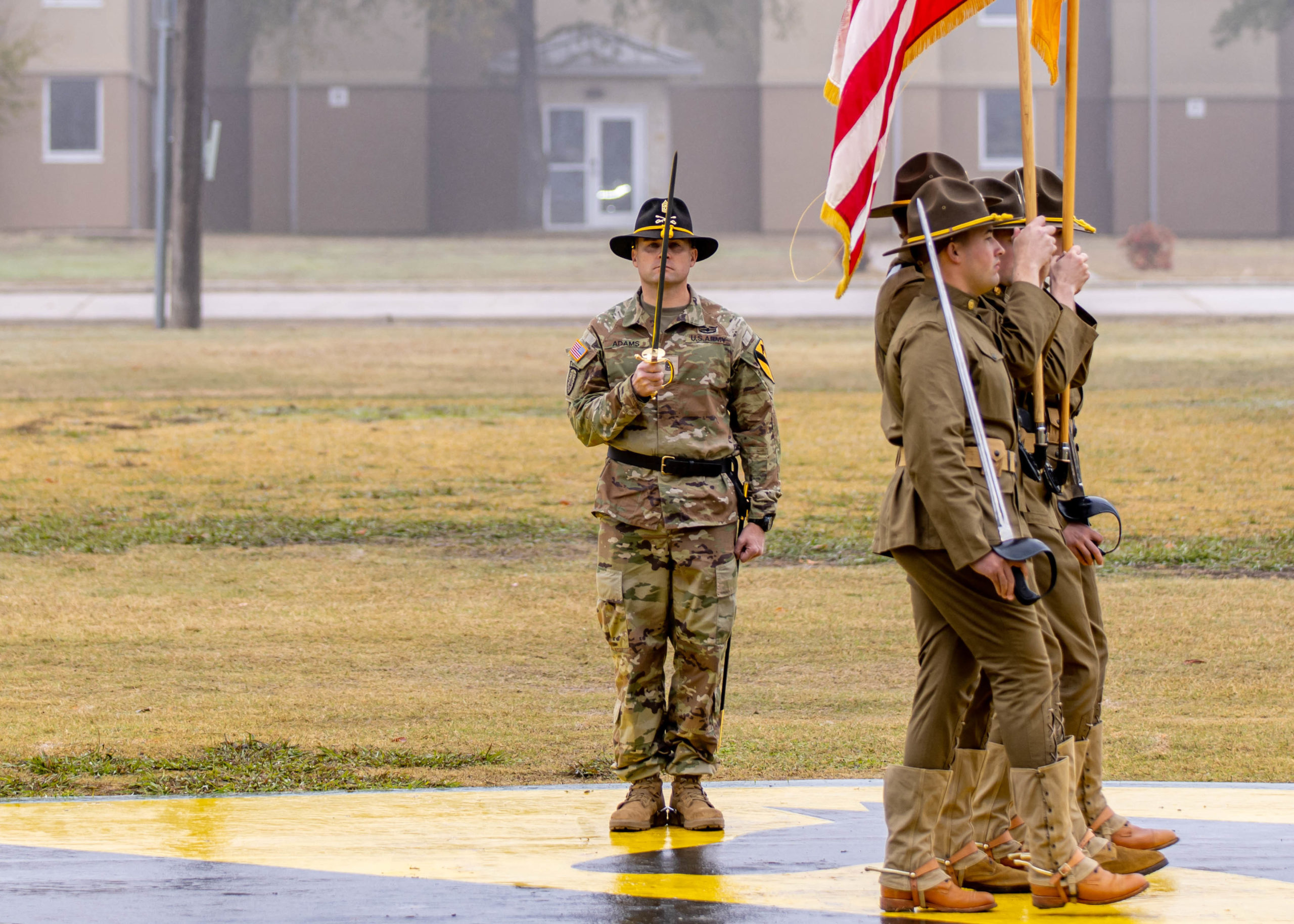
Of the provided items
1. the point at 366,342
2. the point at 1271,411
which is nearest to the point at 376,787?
the point at 1271,411

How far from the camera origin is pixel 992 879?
4535 millimetres

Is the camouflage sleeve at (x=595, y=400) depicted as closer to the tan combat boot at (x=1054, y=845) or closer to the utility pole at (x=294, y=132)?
the tan combat boot at (x=1054, y=845)

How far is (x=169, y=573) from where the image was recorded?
35.3 ft

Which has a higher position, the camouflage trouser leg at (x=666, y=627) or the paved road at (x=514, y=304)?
the paved road at (x=514, y=304)

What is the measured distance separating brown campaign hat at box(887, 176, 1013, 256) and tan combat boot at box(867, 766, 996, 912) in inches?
53.7

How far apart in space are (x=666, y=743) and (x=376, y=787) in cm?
125

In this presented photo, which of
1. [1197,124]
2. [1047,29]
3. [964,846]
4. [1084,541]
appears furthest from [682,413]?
[1197,124]

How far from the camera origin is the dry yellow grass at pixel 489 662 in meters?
6.76

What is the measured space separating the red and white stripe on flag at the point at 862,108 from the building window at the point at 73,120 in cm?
3784

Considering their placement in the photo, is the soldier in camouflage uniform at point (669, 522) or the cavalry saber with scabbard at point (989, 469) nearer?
the cavalry saber with scabbard at point (989, 469)

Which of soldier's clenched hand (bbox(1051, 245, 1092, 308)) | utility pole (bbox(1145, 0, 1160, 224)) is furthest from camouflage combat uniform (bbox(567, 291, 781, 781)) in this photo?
utility pole (bbox(1145, 0, 1160, 224))

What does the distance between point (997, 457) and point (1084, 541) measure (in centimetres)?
52

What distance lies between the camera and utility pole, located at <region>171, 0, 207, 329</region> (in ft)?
80.9

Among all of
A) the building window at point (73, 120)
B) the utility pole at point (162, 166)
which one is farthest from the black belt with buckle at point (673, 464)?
the building window at point (73, 120)
